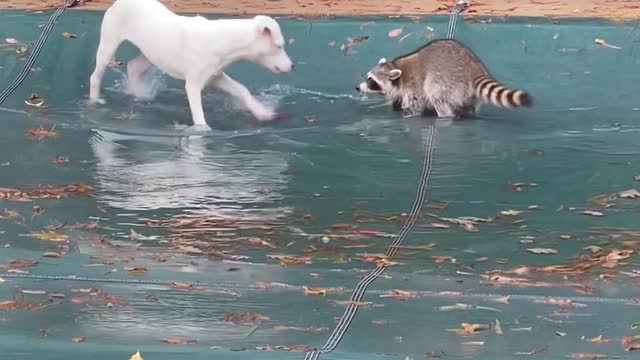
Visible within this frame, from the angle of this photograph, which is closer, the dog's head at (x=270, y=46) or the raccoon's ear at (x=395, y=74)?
the dog's head at (x=270, y=46)

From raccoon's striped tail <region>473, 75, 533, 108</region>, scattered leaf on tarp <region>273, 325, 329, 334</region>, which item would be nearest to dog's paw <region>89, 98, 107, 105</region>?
raccoon's striped tail <region>473, 75, 533, 108</region>

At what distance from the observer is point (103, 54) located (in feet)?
26.1

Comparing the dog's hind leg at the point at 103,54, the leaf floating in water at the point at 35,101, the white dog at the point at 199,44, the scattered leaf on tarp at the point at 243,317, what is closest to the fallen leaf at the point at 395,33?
the white dog at the point at 199,44

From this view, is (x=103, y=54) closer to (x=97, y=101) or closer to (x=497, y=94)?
(x=97, y=101)

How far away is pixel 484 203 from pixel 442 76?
164 centimetres

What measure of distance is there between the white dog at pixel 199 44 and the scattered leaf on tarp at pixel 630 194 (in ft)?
6.98

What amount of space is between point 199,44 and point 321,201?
1.58m

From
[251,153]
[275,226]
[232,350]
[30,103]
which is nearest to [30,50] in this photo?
[30,103]

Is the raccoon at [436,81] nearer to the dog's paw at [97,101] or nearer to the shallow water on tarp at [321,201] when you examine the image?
the shallow water on tarp at [321,201]

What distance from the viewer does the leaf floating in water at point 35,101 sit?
8.04 metres

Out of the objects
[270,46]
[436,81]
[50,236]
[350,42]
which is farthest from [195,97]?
[50,236]

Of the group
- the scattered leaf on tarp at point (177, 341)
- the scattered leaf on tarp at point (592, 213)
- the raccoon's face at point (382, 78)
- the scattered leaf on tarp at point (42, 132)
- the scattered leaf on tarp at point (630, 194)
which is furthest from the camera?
the raccoon's face at point (382, 78)

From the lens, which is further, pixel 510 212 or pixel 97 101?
pixel 97 101

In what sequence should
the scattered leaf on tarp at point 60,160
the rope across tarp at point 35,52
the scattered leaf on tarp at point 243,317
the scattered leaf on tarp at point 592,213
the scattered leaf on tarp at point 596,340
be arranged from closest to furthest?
the scattered leaf on tarp at point 596,340
the scattered leaf on tarp at point 243,317
the scattered leaf on tarp at point 592,213
the scattered leaf on tarp at point 60,160
the rope across tarp at point 35,52
